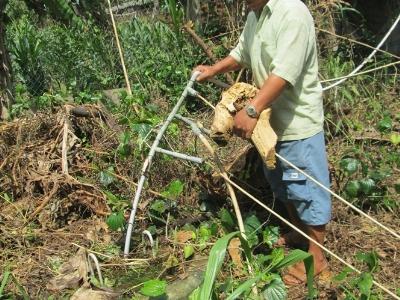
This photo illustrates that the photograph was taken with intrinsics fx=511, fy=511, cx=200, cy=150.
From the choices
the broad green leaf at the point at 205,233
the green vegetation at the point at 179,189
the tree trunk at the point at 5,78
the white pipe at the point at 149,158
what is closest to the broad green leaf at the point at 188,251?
the green vegetation at the point at 179,189

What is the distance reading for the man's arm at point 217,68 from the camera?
2.86 m

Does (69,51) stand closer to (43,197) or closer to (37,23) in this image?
(43,197)

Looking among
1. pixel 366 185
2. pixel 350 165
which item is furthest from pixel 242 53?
pixel 366 185

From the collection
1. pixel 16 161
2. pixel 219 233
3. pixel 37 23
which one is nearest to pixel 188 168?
pixel 219 233

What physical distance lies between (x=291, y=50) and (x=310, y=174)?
655 mm

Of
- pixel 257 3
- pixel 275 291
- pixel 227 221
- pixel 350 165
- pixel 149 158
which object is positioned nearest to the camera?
pixel 275 291

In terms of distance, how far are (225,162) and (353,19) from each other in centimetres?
386

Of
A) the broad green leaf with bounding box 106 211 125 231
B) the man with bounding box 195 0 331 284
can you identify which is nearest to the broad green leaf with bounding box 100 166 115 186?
the broad green leaf with bounding box 106 211 125 231

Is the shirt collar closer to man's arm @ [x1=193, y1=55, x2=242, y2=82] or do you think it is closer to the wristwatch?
the wristwatch

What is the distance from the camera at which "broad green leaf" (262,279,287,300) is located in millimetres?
2188

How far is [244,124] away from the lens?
2.30 m

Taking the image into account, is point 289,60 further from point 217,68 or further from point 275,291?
point 275,291

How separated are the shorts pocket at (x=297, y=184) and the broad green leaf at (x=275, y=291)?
521mm

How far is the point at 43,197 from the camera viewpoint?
3.45 meters
